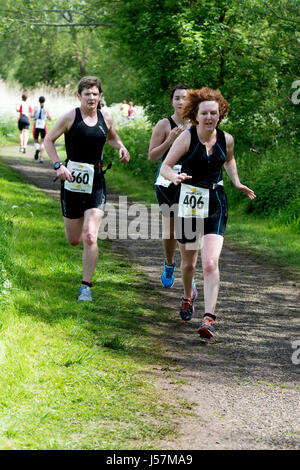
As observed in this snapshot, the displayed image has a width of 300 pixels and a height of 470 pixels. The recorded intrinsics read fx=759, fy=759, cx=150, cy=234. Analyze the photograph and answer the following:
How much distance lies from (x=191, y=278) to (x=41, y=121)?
52.2ft

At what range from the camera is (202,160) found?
6.29 meters

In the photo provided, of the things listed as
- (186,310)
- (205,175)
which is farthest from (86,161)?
(186,310)

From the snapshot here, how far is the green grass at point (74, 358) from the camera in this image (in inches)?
164

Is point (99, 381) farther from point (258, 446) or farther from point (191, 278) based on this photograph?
point (191, 278)

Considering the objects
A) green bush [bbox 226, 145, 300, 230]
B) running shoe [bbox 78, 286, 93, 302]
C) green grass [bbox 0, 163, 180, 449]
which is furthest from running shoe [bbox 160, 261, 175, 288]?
green bush [bbox 226, 145, 300, 230]

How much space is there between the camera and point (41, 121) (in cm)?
2209

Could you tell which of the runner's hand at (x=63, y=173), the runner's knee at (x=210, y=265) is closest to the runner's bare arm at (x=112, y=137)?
the runner's hand at (x=63, y=173)

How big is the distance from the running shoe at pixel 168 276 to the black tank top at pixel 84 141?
1.70 metres

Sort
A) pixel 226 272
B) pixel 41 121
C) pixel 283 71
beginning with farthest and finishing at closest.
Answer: pixel 41 121 < pixel 283 71 < pixel 226 272

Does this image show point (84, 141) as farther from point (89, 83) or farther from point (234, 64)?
point (234, 64)

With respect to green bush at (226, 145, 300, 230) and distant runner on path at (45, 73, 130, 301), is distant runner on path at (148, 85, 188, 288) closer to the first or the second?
distant runner on path at (45, 73, 130, 301)

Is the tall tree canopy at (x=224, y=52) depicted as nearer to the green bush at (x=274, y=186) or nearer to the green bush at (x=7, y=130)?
the green bush at (x=274, y=186)

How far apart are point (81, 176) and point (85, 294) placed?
3.65 ft
